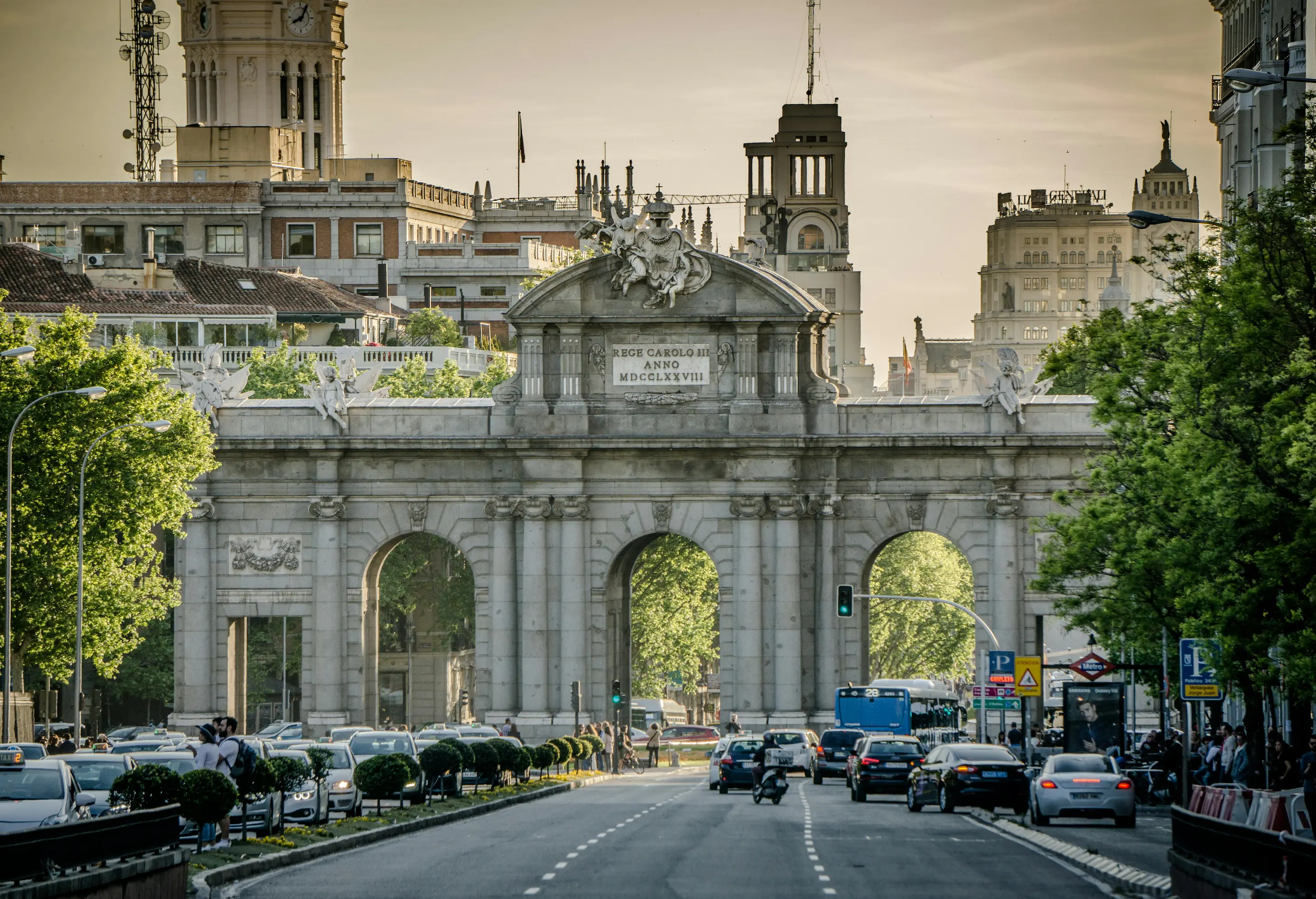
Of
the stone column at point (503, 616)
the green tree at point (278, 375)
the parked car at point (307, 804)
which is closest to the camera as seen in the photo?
the parked car at point (307, 804)

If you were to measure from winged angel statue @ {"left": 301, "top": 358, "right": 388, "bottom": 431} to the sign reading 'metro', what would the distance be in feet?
28.5

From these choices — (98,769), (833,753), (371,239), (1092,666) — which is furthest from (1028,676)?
(371,239)

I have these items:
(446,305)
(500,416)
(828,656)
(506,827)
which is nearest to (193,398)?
(500,416)

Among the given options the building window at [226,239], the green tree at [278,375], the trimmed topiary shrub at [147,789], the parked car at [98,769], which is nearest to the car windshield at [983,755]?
the parked car at [98,769]

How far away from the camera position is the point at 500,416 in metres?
86.1

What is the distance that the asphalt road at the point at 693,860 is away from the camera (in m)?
37.8

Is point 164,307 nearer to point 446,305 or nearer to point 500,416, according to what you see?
point 446,305

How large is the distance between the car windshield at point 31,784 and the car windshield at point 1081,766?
21.8 m

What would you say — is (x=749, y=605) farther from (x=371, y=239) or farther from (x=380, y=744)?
(x=371, y=239)

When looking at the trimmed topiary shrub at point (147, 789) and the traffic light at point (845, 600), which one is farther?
the traffic light at point (845, 600)

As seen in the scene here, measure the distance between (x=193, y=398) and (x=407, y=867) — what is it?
46695mm

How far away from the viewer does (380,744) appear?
6500cm

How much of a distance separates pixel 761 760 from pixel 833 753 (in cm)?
1299

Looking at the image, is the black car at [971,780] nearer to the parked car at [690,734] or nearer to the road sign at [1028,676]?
the road sign at [1028,676]
